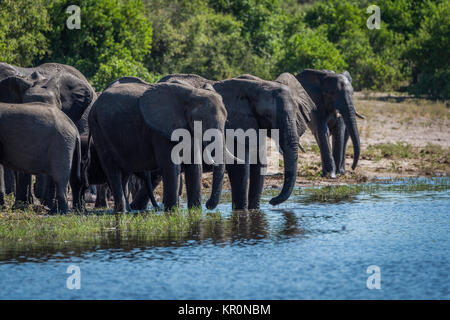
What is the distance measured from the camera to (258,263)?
9.53 meters

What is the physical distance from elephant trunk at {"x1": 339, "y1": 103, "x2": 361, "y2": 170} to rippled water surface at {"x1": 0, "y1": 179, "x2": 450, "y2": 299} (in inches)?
176

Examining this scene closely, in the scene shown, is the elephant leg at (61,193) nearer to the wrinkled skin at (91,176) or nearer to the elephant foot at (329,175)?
the wrinkled skin at (91,176)

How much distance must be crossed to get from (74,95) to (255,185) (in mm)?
3722

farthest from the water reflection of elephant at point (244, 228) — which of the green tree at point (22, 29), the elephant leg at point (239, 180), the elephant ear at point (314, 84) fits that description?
the green tree at point (22, 29)

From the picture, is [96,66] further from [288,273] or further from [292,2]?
[292,2]

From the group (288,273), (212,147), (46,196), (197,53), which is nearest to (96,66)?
(197,53)

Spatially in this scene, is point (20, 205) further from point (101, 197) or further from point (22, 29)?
point (22, 29)

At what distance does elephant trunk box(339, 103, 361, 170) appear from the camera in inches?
669

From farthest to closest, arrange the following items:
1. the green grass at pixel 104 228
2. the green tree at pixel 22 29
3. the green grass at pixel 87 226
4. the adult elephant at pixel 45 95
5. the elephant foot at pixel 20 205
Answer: the green tree at pixel 22 29
the adult elephant at pixel 45 95
the elephant foot at pixel 20 205
the green grass at pixel 87 226
the green grass at pixel 104 228

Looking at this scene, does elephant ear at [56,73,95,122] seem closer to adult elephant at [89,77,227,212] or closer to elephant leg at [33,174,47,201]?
elephant leg at [33,174,47,201]

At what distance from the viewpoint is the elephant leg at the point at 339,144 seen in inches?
717

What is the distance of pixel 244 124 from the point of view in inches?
488

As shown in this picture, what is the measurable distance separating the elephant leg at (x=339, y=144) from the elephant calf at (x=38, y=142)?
25.6 ft

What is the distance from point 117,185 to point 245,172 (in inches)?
77.1
